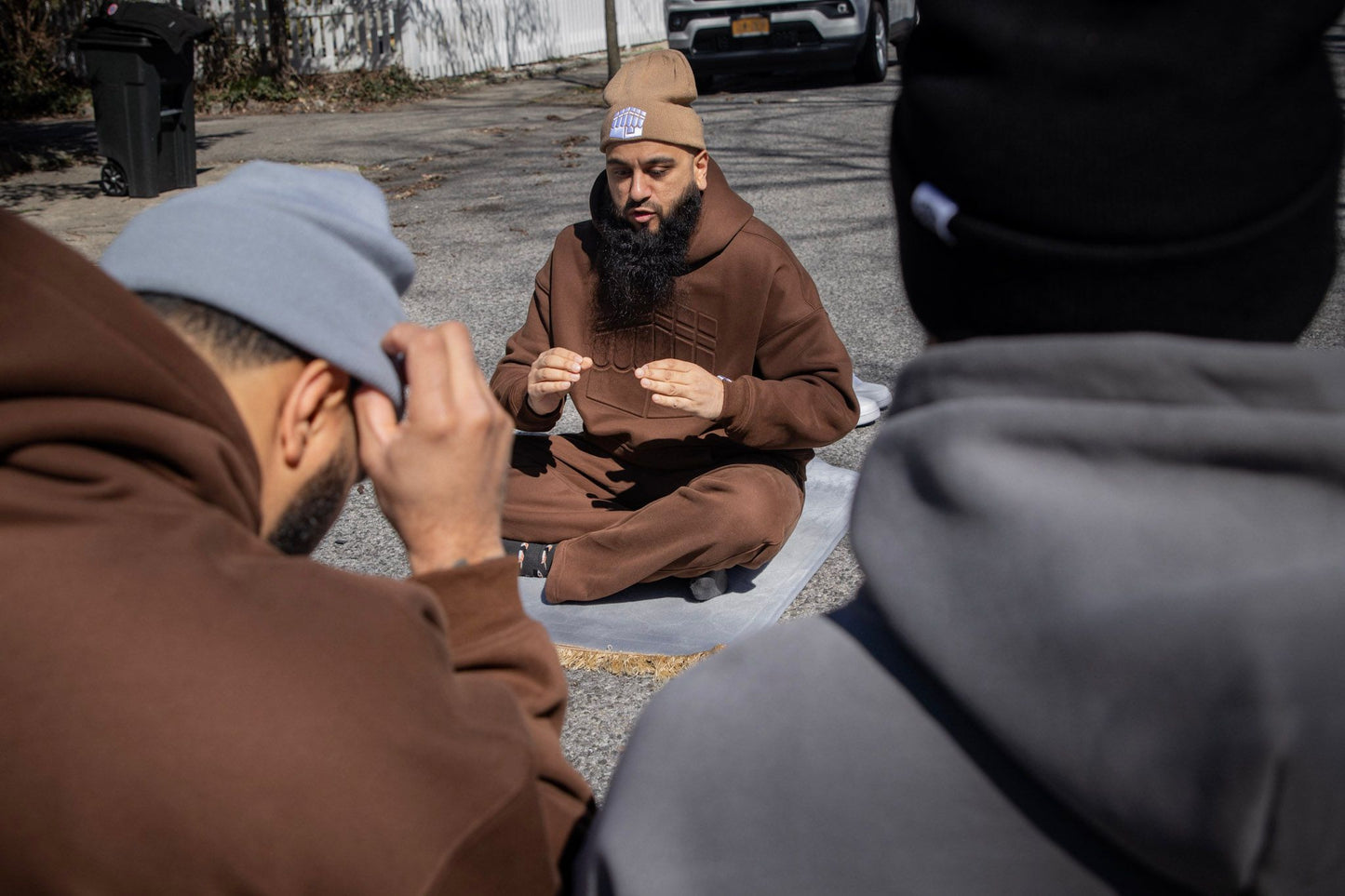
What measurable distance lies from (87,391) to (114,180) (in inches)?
358

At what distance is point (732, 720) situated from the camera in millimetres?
888

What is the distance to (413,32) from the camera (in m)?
17.1

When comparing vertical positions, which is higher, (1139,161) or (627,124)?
(627,124)

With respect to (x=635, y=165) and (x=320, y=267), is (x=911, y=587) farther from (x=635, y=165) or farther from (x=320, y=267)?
(x=635, y=165)

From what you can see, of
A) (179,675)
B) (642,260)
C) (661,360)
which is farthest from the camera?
(642,260)

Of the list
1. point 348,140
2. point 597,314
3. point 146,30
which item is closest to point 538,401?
point 597,314

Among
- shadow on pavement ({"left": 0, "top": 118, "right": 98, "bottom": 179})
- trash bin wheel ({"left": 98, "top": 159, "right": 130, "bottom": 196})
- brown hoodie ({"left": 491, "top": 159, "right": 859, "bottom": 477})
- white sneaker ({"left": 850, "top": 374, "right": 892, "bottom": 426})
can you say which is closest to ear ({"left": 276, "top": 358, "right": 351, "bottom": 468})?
brown hoodie ({"left": 491, "top": 159, "right": 859, "bottom": 477})

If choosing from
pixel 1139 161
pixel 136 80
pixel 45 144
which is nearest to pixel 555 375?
pixel 1139 161

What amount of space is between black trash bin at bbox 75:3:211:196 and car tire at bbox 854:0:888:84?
715 centimetres

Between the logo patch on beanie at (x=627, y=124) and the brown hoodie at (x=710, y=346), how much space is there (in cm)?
21

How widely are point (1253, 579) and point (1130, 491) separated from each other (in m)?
0.09

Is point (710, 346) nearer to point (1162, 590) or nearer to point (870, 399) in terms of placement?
point (870, 399)

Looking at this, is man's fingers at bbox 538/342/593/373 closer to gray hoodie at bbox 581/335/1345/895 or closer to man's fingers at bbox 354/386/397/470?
man's fingers at bbox 354/386/397/470

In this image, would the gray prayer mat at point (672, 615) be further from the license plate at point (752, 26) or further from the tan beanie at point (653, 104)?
the license plate at point (752, 26)
